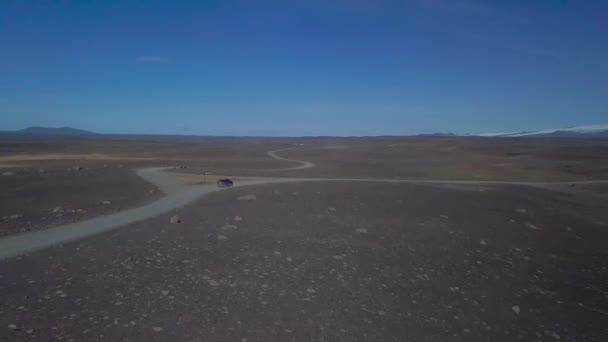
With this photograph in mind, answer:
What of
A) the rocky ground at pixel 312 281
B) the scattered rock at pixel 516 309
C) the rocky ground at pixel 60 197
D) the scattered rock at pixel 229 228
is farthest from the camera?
the rocky ground at pixel 60 197

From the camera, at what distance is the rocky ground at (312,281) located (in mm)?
6816

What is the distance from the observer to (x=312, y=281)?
895 centimetres

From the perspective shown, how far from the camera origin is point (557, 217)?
1820cm

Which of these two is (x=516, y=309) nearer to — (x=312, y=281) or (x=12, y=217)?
(x=312, y=281)

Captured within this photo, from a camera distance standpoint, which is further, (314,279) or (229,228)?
(229,228)

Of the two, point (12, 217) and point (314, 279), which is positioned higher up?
point (12, 217)

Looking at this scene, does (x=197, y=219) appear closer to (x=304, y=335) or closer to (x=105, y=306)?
(x=105, y=306)

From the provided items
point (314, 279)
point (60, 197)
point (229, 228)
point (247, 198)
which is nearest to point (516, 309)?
point (314, 279)

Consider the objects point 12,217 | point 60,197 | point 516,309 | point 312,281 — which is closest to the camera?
Answer: point 516,309

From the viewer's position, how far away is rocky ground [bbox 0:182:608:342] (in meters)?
6.82

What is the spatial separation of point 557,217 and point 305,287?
15.5 meters

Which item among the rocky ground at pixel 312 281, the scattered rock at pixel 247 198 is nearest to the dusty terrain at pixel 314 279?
the rocky ground at pixel 312 281

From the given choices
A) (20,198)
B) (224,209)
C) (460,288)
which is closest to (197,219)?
(224,209)

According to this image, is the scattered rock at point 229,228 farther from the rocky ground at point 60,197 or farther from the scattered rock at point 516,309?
the scattered rock at point 516,309
